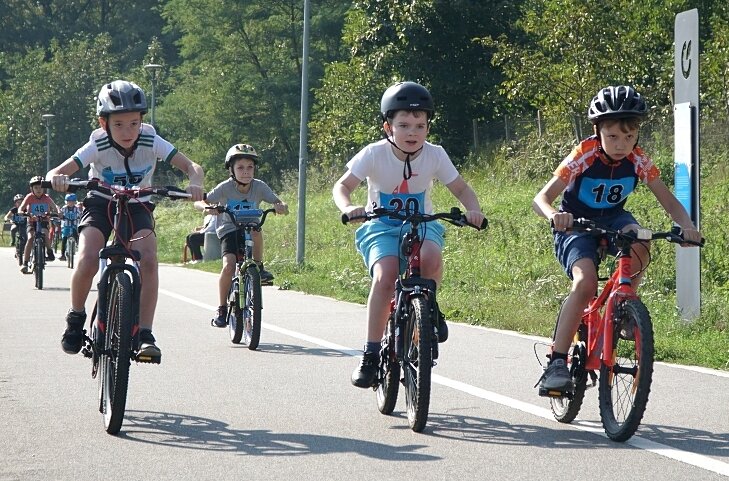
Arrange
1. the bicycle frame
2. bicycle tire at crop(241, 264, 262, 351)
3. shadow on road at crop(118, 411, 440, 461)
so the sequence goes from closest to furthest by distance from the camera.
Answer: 1. shadow on road at crop(118, 411, 440, 461)
2. the bicycle frame
3. bicycle tire at crop(241, 264, 262, 351)

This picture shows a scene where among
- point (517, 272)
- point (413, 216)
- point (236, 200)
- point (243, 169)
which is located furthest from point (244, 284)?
point (517, 272)

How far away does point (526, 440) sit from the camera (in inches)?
264

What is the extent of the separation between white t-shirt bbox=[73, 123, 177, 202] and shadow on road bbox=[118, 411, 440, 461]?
134cm

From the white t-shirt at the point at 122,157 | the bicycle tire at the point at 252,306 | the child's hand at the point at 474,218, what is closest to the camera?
the child's hand at the point at 474,218

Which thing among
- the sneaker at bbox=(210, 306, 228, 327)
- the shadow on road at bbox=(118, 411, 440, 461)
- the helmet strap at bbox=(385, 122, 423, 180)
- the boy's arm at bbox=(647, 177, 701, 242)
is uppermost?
the helmet strap at bbox=(385, 122, 423, 180)

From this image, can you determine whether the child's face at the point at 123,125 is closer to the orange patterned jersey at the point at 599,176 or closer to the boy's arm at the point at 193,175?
the boy's arm at the point at 193,175

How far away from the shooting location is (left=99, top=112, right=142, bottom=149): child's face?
7703 mm

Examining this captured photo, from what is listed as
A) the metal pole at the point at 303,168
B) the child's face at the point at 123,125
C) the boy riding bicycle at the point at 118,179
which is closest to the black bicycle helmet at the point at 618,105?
the boy riding bicycle at the point at 118,179

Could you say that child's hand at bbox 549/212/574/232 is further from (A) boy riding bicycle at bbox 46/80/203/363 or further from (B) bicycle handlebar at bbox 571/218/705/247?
(A) boy riding bicycle at bbox 46/80/203/363

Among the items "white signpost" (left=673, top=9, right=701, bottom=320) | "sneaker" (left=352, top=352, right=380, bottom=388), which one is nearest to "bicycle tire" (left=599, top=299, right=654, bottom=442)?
"sneaker" (left=352, top=352, right=380, bottom=388)

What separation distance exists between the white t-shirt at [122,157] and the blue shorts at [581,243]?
238 cm

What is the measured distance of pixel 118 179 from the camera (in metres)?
7.93

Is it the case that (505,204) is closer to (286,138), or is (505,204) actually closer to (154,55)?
(286,138)

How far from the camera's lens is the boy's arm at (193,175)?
771 cm
